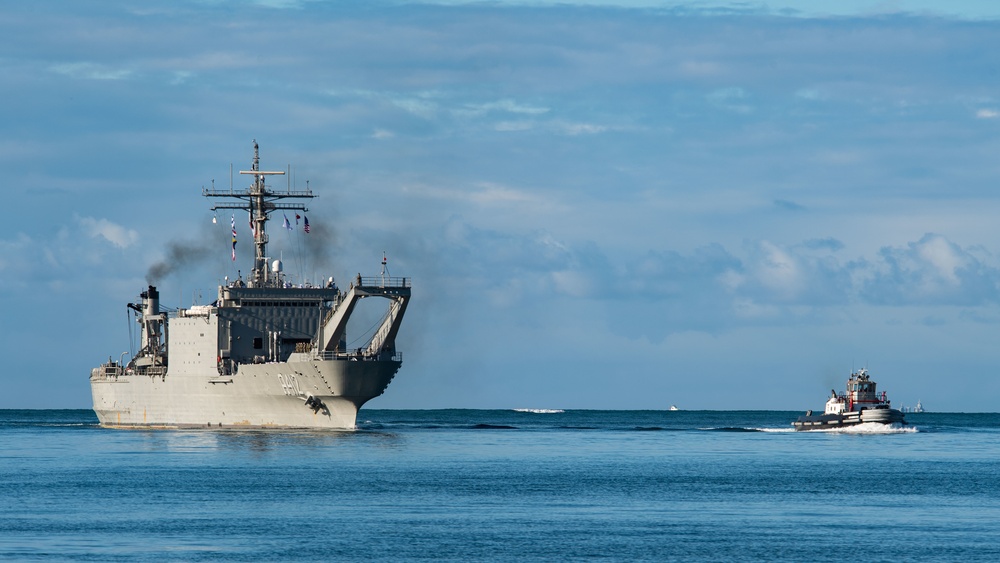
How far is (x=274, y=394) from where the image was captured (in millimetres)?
92812

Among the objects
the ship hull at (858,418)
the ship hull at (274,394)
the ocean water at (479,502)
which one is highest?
the ship hull at (274,394)

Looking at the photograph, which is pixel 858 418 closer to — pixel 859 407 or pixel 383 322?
pixel 859 407

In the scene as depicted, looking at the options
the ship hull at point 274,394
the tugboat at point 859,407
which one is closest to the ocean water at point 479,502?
the ship hull at point 274,394

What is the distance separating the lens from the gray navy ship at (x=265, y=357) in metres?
90.5

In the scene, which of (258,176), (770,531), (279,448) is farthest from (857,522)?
(258,176)

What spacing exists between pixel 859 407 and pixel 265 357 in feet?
158

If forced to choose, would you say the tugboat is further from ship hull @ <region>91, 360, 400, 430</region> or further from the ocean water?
ship hull @ <region>91, 360, 400, 430</region>

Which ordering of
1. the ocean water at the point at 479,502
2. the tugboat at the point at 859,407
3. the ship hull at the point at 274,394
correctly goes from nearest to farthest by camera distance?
1. the ocean water at the point at 479,502
2. the ship hull at the point at 274,394
3. the tugboat at the point at 859,407

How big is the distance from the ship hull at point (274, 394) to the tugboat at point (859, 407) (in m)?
41.0

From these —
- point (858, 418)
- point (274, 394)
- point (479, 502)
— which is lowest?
point (479, 502)

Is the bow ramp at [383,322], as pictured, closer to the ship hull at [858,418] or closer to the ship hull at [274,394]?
the ship hull at [274,394]

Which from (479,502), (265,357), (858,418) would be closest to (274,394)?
(265,357)

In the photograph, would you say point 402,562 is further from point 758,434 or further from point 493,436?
point 758,434

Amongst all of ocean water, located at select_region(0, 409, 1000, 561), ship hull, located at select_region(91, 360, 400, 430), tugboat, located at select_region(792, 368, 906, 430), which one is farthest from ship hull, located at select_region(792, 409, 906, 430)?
ship hull, located at select_region(91, 360, 400, 430)
